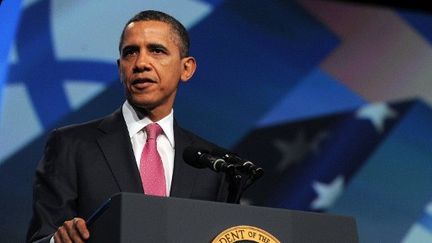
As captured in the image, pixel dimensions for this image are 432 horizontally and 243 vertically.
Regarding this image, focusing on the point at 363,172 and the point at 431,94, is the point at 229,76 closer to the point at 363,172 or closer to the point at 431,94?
the point at 363,172

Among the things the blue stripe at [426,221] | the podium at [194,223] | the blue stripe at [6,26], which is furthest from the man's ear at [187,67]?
the blue stripe at [426,221]

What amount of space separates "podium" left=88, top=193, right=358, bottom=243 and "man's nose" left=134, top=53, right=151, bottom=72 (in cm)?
70

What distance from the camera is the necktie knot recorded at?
2.19 meters

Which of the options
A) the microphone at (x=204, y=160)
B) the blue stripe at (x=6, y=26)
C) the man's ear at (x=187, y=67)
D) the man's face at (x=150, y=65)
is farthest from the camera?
the blue stripe at (x=6, y=26)

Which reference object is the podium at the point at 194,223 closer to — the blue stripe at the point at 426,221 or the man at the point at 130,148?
the man at the point at 130,148

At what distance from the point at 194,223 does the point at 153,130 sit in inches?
27.5

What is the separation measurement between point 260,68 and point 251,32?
8.0 inches

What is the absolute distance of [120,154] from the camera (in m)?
2.07

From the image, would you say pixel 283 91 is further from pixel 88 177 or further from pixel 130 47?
pixel 88 177

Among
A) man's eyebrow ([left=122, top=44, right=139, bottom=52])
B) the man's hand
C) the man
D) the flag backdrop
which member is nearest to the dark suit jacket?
the man

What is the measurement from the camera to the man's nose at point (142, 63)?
7.07 ft

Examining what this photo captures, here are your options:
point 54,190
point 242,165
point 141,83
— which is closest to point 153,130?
point 141,83

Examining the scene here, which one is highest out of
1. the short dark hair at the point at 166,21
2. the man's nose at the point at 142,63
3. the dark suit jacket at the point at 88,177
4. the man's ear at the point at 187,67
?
the short dark hair at the point at 166,21

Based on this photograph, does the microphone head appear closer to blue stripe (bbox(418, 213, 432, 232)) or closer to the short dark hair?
the short dark hair
